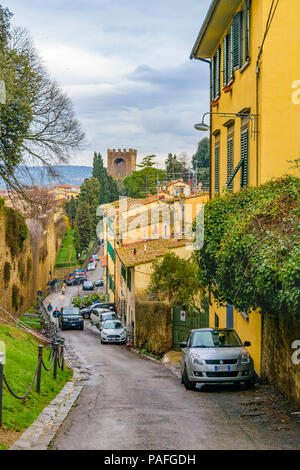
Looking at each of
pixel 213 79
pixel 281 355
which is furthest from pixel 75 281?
pixel 281 355

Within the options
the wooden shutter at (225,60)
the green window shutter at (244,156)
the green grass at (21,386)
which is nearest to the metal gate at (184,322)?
the green grass at (21,386)

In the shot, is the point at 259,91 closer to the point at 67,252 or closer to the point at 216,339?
the point at 216,339

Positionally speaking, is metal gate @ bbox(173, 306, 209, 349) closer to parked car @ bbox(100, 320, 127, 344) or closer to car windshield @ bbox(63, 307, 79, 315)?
parked car @ bbox(100, 320, 127, 344)

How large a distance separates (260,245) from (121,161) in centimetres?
17456

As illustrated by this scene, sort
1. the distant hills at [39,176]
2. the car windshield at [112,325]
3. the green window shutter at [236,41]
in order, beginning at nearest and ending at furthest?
the green window shutter at [236,41] → the distant hills at [39,176] → the car windshield at [112,325]

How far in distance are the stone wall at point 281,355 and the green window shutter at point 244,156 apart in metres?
3.90

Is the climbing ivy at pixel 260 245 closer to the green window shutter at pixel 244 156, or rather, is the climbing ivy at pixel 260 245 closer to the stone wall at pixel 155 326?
the green window shutter at pixel 244 156

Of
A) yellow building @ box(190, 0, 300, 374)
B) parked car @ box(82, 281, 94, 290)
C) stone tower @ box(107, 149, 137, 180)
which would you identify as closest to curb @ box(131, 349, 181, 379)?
yellow building @ box(190, 0, 300, 374)

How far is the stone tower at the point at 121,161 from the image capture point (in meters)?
180

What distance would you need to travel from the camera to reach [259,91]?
1365 cm

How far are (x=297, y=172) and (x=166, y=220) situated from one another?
28.5 meters
